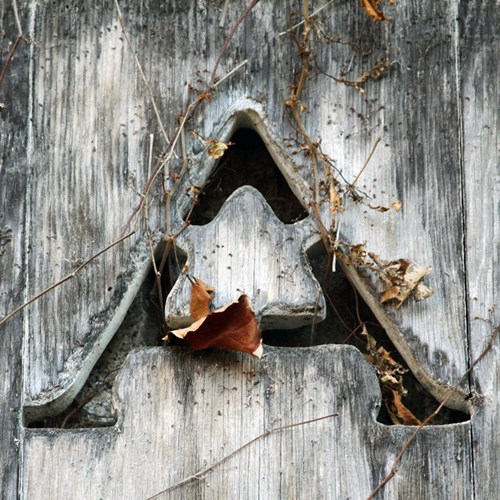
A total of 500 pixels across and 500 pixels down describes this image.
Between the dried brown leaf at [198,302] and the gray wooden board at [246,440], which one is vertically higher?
the dried brown leaf at [198,302]

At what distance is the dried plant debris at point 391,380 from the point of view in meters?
3.04

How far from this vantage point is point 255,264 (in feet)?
9.97

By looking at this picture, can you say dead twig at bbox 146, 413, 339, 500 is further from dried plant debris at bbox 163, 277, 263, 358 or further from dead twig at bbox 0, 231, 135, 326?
dead twig at bbox 0, 231, 135, 326

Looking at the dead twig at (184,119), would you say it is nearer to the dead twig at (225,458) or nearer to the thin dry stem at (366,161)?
the thin dry stem at (366,161)

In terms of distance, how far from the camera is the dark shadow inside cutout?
3125 millimetres

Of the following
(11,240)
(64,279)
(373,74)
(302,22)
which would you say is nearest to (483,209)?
(373,74)

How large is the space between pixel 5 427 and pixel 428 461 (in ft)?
3.30

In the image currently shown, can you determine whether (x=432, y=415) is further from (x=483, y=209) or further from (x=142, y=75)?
(x=142, y=75)

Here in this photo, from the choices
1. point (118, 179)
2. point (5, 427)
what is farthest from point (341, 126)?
point (5, 427)

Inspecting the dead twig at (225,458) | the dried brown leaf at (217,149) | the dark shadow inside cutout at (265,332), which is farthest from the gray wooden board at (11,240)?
the dried brown leaf at (217,149)

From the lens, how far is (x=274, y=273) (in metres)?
3.03

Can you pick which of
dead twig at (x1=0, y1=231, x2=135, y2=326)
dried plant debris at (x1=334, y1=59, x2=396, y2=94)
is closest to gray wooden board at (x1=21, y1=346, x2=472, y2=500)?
dead twig at (x1=0, y1=231, x2=135, y2=326)

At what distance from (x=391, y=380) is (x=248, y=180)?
2.23 ft

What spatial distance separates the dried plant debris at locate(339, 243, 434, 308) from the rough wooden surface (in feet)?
0.37
